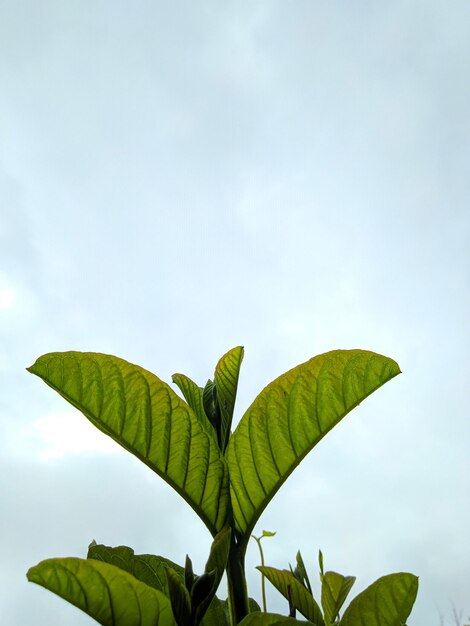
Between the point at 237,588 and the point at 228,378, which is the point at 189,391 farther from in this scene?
the point at 237,588

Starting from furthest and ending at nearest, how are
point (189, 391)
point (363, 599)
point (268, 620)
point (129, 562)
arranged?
1. point (189, 391)
2. point (129, 562)
3. point (363, 599)
4. point (268, 620)

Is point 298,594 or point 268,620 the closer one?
point 268,620

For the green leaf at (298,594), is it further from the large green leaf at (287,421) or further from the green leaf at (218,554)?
the green leaf at (218,554)

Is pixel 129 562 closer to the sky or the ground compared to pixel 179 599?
closer to the sky

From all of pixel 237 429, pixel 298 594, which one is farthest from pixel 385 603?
pixel 237 429

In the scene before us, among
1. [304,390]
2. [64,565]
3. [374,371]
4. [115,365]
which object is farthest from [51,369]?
[374,371]

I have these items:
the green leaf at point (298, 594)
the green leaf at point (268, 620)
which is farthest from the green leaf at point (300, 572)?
the green leaf at point (268, 620)

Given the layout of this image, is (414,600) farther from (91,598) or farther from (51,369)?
(51,369)

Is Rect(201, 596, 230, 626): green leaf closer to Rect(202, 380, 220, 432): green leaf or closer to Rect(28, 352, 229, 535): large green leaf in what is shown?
Rect(28, 352, 229, 535): large green leaf
